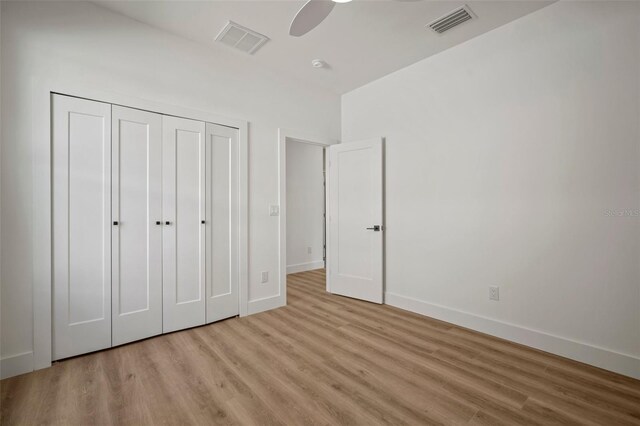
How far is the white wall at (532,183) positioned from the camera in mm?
2121

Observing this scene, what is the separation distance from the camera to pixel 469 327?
2875 mm

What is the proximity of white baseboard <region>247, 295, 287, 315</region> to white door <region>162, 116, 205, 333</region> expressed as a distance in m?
0.54

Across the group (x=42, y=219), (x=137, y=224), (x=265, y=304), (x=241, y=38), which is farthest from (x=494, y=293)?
(x=42, y=219)

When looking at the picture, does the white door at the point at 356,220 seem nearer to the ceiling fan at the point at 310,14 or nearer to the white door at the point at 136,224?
the ceiling fan at the point at 310,14

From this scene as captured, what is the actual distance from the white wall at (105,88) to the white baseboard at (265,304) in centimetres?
5

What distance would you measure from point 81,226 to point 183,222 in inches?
30.0

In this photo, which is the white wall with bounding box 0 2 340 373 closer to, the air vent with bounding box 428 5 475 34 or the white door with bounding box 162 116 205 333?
the white door with bounding box 162 116 205 333

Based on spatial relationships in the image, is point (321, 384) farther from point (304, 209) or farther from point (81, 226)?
point (304, 209)

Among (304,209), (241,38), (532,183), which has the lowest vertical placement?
(304,209)

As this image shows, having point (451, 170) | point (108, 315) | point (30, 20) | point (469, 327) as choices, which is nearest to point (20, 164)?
point (30, 20)

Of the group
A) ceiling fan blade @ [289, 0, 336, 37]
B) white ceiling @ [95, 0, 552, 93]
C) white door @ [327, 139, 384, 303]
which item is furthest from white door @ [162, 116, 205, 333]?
white door @ [327, 139, 384, 303]

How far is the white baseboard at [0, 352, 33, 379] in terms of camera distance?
1.98 metres

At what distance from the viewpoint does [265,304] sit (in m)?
3.37

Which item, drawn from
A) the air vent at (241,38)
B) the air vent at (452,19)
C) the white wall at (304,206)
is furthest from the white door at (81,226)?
the white wall at (304,206)
